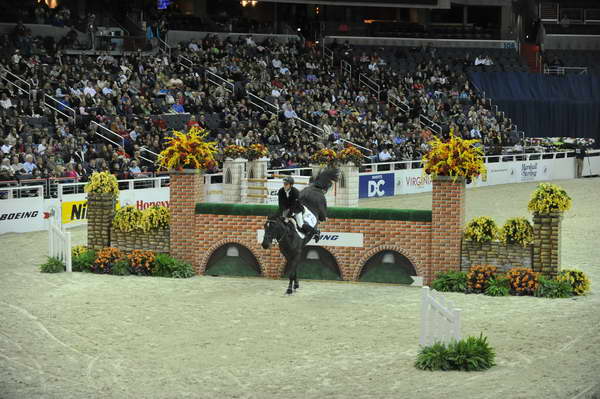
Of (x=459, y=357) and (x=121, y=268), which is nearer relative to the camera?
(x=459, y=357)

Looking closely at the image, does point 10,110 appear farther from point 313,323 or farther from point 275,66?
point 313,323

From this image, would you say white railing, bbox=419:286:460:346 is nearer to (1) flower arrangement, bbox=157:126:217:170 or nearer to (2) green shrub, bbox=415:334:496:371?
(2) green shrub, bbox=415:334:496:371

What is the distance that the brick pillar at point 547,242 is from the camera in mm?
18906

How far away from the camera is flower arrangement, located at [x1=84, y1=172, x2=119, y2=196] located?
22.2 metres

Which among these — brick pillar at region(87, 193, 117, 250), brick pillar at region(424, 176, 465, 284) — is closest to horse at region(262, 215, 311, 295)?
brick pillar at region(424, 176, 465, 284)

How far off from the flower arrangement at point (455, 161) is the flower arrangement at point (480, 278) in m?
1.77

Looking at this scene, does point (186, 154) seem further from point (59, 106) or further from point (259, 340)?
point (59, 106)

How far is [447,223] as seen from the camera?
781 inches

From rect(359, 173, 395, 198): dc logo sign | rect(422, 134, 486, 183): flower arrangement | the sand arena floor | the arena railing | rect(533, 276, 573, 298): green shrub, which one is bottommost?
the sand arena floor

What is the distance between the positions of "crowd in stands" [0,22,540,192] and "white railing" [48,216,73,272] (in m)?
7.43

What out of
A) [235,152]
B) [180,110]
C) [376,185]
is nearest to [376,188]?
[376,185]

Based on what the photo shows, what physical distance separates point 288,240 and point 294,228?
281 millimetres

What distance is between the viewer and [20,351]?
14914 millimetres

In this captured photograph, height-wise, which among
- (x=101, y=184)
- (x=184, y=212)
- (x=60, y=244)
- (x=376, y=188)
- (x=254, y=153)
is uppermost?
(x=254, y=153)
